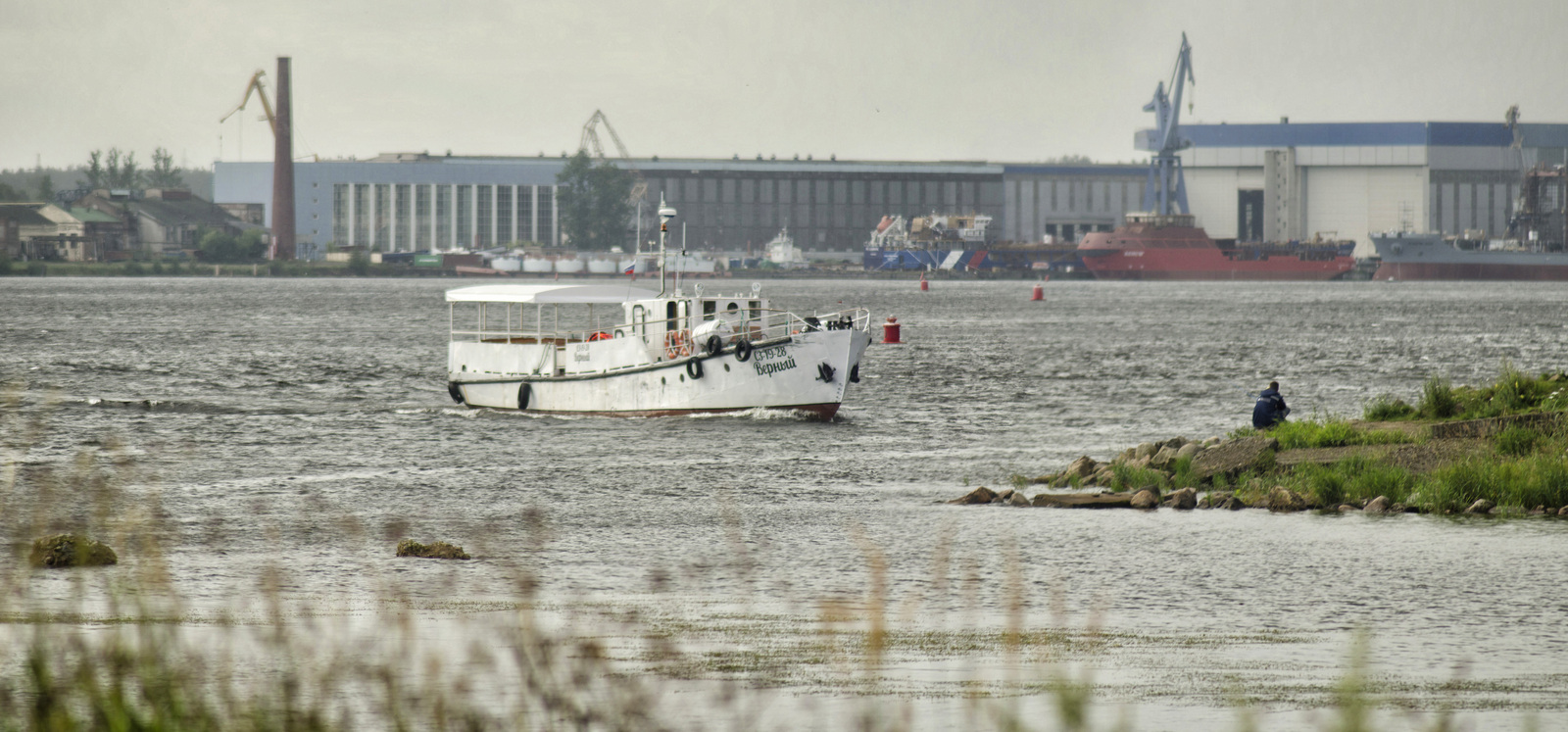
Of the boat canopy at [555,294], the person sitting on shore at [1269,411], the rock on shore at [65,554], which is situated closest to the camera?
the rock on shore at [65,554]

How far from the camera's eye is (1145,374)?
58.9 meters

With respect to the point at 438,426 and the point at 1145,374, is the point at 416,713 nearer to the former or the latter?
the point at 438,426

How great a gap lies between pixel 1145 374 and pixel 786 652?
47.2 m

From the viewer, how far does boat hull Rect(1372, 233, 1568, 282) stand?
196 meters

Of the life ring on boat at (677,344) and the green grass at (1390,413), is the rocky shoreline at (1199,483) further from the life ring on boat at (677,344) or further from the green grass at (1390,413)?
the life ring on boat at (677,344)

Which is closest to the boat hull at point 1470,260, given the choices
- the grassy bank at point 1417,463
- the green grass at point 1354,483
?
the grassy bank at point 1417,463

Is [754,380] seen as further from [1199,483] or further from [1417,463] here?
[1417,463]

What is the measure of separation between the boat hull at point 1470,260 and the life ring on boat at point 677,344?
176 m

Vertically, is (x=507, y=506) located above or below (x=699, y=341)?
below

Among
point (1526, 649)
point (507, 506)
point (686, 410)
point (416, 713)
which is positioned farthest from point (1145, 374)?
point (416, 713)

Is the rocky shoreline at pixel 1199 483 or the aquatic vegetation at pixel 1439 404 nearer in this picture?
the rocky shoreline at pixel 1199 483

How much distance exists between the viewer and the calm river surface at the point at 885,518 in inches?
571

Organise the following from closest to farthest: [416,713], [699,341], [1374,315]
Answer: [416,713] → [699,341] → [1374,315]

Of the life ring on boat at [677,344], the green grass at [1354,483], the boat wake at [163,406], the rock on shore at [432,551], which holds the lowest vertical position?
the rock on shore at [432,551]
